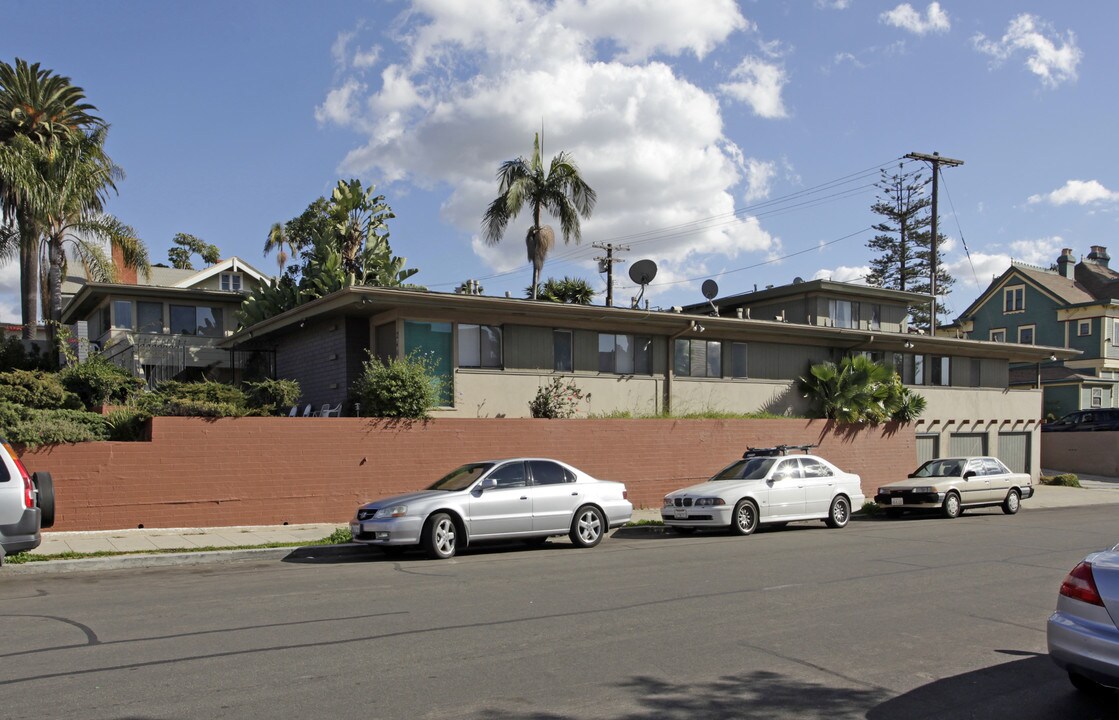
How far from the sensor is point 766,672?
6.69 m

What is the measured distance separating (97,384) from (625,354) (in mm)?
12334

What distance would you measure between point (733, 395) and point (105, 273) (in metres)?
22.7

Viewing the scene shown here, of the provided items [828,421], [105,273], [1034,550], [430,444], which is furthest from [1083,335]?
[105,273]

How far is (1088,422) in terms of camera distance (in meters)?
39.9

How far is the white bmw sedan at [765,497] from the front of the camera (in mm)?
16484

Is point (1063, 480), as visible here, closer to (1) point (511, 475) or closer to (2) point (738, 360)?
(2) point (738, 360)

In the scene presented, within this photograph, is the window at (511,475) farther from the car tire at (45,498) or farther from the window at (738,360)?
the window at (738,360)

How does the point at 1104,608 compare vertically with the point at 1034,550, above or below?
above

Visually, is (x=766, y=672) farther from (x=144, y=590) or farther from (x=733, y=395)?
(x=733, y=395)

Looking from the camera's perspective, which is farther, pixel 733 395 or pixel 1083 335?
pixel 1083 335

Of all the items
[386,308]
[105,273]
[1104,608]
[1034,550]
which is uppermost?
[105,273]

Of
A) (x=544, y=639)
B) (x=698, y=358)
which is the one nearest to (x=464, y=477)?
(x=544, y=639)

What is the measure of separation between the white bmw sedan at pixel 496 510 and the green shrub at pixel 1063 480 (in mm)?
25723

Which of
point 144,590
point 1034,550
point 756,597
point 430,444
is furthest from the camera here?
point 430,444
